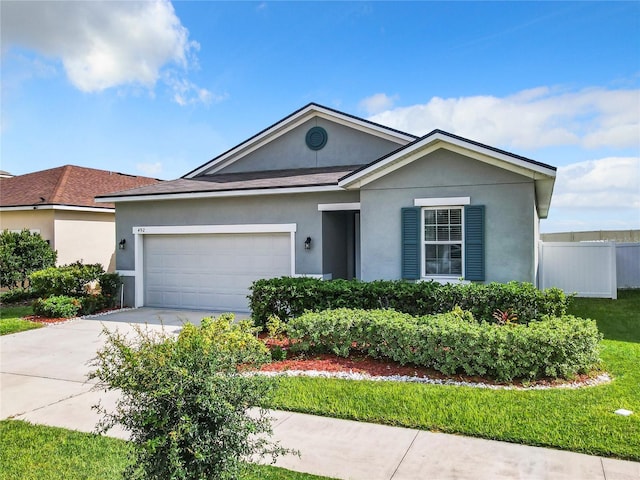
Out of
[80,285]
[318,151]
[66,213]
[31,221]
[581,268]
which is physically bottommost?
[80,285]

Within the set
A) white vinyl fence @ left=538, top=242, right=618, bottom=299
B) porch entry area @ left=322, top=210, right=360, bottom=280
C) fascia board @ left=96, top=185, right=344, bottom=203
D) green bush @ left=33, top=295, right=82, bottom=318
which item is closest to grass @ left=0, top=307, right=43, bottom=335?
green bush @ left=33, top=295, right=82, bottom=318

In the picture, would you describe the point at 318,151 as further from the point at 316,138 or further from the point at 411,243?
the point at 411,243

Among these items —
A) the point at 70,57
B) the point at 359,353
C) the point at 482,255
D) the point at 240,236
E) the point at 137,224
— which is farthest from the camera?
the point at 137,224

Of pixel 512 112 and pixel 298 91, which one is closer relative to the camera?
pixel 512 112

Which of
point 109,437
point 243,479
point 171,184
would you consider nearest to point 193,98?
point 171,184

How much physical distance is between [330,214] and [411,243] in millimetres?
2812

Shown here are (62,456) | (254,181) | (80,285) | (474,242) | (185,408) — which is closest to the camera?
(185,408)

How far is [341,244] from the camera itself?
1315 centimetres

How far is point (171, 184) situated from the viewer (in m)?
15.0

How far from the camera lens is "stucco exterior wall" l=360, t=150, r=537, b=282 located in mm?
9602

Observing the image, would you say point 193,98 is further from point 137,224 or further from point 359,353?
point 359,353

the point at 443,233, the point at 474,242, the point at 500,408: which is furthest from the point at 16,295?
the point at 500,408

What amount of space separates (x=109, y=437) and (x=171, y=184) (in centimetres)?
1110

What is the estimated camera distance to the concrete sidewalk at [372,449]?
4.06 metres
